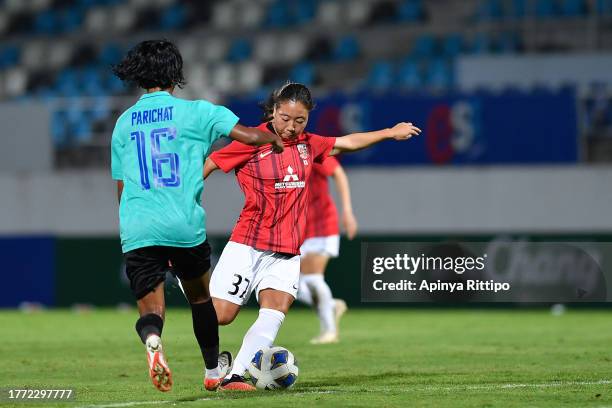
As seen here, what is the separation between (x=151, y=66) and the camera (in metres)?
7.11

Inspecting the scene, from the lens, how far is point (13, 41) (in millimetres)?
27625

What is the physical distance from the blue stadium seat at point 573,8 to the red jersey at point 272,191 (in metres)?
14.5

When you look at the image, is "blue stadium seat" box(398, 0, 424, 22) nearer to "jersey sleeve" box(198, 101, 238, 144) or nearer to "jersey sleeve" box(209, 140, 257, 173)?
"jersey sleeve" box(209, 140, 257, 173)

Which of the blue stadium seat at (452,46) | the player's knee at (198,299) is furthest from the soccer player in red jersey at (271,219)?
the blue stadium seat at (452,46)

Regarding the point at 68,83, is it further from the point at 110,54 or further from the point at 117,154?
the point at 117,154

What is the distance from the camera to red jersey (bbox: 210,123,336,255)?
8.16m

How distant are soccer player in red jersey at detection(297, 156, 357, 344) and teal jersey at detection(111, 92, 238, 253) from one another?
5514 mm

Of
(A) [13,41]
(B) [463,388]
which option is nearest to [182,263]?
(B) [463,388]

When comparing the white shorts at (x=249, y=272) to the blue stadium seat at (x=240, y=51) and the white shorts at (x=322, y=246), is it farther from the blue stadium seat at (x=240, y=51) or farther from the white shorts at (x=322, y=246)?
the blue stadium seat at (x=240, y=51)

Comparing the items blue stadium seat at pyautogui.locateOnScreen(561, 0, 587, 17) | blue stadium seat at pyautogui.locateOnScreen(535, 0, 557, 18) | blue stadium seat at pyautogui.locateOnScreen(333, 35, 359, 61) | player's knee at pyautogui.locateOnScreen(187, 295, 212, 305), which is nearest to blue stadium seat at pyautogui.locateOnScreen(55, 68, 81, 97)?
blue stadium seat at pyautogui.locateOnScreen(333, 35, 359, 61)

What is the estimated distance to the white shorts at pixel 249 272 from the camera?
8.16m

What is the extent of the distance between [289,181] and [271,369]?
1.14 metres

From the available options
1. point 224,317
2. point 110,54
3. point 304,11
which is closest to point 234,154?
point 224,317

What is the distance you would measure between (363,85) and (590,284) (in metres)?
9.05
